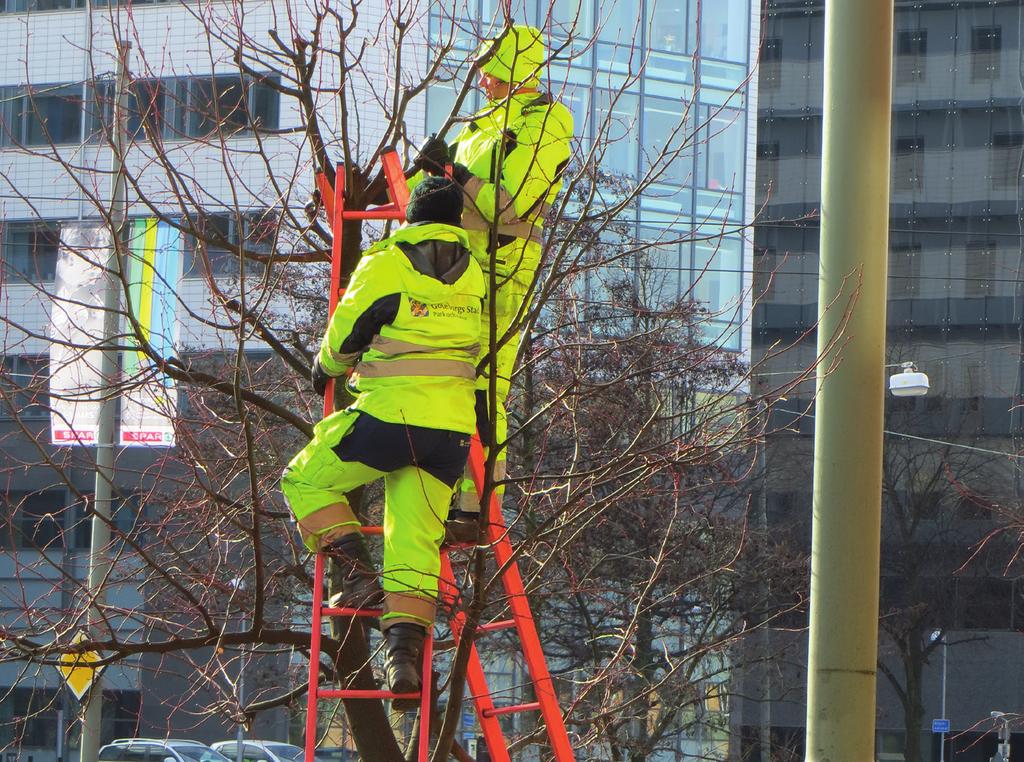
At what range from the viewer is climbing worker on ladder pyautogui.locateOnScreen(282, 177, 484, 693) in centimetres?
559

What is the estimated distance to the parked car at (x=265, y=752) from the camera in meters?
33.4

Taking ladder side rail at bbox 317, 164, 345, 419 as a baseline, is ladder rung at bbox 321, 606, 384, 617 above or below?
below

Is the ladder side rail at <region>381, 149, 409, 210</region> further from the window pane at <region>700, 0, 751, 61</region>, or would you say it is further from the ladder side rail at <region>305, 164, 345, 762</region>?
Answer: the window pane at <region>700, 0, 751, 61</region>

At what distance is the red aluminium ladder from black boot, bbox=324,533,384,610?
0.20 feet

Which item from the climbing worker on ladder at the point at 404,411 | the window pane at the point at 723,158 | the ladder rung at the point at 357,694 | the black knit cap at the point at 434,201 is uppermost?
the window pane at the point at 723,158

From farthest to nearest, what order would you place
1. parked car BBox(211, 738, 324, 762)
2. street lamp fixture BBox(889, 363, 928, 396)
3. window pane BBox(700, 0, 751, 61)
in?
window pane BBox(700, 0, 751, 61) < parked car BBox(211, 738, 324, 762) < street lamp fixture BBox(889, 363, 928, 396)

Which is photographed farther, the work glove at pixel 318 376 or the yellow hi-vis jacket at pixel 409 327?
the work glove at pixel 318 376

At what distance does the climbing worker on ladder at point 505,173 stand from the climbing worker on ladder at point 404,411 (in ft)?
0.93

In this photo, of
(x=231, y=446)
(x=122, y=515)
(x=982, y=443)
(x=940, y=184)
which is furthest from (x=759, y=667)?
(x=231, y=446)

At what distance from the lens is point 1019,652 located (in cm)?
3800

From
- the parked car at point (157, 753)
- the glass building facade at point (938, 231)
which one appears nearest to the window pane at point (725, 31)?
the glass building facade at point (938, 231)

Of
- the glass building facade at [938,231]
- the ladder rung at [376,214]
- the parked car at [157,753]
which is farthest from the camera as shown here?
the glass building facade at [938,231]

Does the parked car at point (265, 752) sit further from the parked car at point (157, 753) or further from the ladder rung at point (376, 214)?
the ladder rung at point (376, 214)

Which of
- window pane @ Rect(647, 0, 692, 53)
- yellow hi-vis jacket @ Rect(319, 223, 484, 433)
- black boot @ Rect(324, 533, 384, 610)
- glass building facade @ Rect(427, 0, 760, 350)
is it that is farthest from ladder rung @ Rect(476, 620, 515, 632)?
window pane @ Rect(647, 0, 692, 53)
